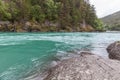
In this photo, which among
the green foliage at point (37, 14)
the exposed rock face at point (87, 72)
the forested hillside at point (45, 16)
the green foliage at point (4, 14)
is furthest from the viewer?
the green foliage at point (37, 14)

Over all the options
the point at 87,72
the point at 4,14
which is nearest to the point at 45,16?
the point at 4,14

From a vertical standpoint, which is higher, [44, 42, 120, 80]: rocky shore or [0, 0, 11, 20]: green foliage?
[0, 0, 11, 20]: green foliage

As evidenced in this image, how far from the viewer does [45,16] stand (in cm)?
9412

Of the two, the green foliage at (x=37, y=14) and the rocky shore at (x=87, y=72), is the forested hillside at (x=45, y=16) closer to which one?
the green foliage at (x=37, y=14)

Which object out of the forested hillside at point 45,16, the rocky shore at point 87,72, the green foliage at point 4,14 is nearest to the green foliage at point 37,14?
the forested hillside at point 45,16

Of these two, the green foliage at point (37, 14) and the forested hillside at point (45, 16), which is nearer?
the forested hillside at point (45, 16)

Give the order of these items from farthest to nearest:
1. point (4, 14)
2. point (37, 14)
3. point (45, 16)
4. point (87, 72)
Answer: point (45, 16) < point (37, 14) < point (4, 14) < point (87, 72)

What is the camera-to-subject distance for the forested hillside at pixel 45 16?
80.1 meters

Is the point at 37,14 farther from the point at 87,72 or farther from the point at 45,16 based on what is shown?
the point at 87,72

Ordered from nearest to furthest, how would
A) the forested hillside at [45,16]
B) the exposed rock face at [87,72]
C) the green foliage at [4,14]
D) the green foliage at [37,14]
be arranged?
1. the exposed rock face at [87,72]
2. the green foliage at [4,14]
3. the forested hillside at [45,16]
4. the green foliage at [37,14]

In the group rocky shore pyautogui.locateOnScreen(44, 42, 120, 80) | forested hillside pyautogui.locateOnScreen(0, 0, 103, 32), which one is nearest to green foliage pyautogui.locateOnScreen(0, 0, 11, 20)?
forested hillside pyautogui.locateOnScreen(0, 0, 103, 32)

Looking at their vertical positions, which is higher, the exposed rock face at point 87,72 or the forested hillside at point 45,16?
the forested hillside at point 45,16

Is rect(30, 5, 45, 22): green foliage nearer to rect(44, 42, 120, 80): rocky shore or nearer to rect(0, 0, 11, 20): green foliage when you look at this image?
rect(0, 0, 11, 20): green foliage

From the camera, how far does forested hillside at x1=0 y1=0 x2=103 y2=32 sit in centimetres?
8006
